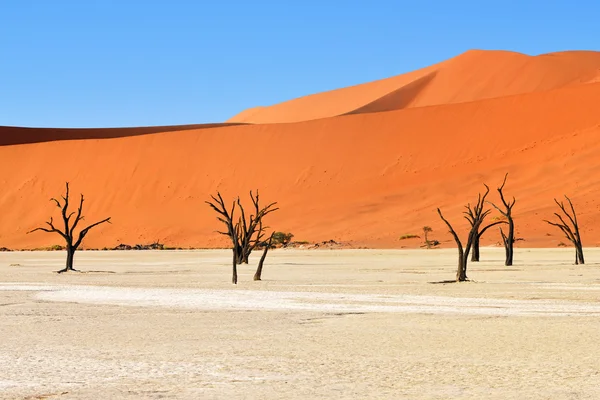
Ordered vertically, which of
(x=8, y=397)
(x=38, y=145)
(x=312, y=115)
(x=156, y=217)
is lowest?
(x=8, y=397)

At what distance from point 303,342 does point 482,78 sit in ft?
351

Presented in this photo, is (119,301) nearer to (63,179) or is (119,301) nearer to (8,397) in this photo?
(8,397)

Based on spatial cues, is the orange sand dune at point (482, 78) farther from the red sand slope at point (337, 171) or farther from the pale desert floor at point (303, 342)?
the pale desert floor at point (303, 342)

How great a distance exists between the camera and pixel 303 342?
11.4 meters

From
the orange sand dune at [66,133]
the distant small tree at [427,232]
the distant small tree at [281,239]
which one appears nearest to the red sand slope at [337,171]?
the distant small tree at [427,232]

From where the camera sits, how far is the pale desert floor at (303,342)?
8.23 metres

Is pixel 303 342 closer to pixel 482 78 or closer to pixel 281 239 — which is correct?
pixel 281 239

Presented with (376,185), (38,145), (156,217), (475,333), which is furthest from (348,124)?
(475,333)

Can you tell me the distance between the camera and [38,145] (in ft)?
310

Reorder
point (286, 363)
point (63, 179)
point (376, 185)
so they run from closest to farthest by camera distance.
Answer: point (286, 363) < point (376, 185) < point (63, 179)

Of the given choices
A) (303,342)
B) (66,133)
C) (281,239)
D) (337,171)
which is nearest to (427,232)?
(281,239)

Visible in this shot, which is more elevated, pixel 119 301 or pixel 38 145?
pixel 38 145

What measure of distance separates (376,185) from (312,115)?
66566 mm

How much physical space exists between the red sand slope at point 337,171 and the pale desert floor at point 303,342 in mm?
38670
